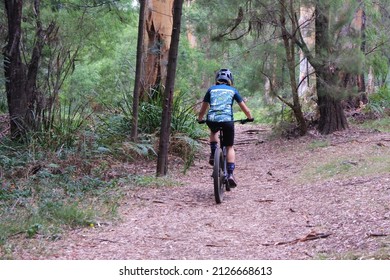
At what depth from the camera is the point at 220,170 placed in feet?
26.6

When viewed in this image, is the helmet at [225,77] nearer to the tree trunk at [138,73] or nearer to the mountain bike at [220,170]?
the mountain bike at [220,170]

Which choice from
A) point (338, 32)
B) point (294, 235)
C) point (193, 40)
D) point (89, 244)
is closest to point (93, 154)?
point (89, 244)

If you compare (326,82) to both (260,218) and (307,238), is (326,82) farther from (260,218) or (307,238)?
(307,238)

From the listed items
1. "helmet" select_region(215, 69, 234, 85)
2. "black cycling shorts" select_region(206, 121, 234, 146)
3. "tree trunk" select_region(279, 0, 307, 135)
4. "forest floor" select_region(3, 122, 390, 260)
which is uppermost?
"tree trunk" select_region(279, 0, 307, 135)

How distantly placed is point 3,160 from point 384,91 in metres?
11.8

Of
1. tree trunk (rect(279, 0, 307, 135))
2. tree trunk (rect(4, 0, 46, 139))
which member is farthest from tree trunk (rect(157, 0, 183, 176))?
tree trunk (rect(279, 0, 307, 135))

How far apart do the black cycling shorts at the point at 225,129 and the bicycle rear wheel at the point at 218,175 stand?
0.29 meters

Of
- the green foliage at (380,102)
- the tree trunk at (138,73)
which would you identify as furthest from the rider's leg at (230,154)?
the green foliage at (380,102)

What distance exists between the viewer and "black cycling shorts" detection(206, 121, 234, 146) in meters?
8.17

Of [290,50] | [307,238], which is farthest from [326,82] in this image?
[307,238]

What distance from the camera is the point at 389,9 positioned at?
742 inches

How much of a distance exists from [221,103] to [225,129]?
0.41 metres

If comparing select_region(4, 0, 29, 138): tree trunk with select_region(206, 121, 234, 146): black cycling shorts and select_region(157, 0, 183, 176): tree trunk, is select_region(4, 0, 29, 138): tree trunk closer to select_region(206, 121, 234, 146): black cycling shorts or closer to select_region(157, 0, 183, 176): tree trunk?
select_region(157, 0, 183, 176): tree trunk

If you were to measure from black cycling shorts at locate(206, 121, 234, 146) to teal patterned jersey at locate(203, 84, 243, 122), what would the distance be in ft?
0.20
